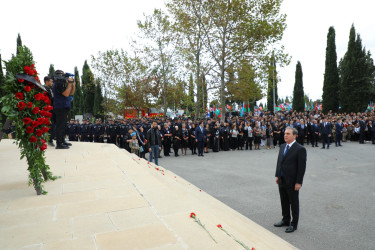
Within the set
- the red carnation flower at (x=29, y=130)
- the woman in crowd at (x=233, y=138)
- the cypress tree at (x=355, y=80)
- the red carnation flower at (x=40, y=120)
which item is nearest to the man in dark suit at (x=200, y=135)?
the woman in crowd at (x=233, y=138)

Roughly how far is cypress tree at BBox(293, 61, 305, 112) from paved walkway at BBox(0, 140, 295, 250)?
4426 centimetres

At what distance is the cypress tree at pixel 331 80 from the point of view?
38.3 m

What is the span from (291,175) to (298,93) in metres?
44.2

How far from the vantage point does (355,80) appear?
3875 cm

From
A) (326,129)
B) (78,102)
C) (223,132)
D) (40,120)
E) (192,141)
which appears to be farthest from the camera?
(78,102)

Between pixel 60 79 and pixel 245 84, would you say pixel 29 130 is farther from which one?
pixel 245 84

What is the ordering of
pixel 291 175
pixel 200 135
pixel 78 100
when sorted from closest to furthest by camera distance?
pixel 291 175
pixel 200 135
pixel 78 100

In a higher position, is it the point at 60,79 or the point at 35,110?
the point at 60,79

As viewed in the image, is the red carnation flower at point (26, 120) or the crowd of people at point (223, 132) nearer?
the red carnation flower at point (26, 120)

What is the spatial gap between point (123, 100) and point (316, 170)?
27.0 m

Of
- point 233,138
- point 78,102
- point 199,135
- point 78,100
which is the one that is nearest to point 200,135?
point 199,135

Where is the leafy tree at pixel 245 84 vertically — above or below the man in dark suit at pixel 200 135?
above

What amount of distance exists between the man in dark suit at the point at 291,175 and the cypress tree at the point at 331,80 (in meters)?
39.0

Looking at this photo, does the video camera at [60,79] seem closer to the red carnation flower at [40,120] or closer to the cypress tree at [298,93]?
the red carnation flower at [40,120]
